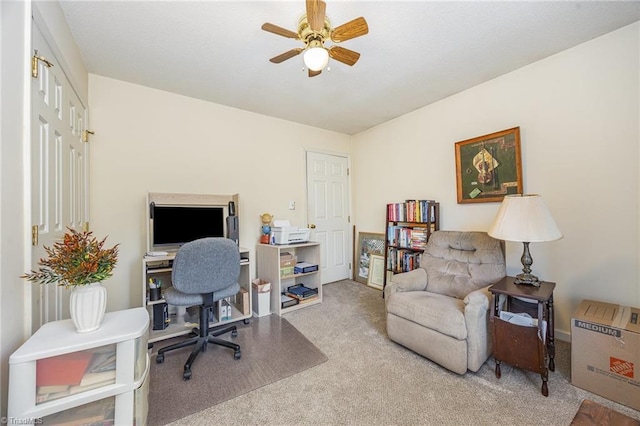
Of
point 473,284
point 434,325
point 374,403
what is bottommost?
point 374,403

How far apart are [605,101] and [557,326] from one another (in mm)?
1931

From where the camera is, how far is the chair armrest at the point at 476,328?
5.57 ft

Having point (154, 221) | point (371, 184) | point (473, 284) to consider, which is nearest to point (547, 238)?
point (473, 284)

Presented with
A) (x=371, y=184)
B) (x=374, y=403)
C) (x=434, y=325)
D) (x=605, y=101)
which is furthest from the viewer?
(x=371, y=184)

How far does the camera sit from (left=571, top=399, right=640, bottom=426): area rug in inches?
36.4

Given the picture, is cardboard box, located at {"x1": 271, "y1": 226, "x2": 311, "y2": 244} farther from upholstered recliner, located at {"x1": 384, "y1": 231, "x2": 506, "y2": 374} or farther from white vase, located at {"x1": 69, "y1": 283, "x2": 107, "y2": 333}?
white vase, located at {"x1": 69, "y1": 283, "x2": 107, "y2": 333}

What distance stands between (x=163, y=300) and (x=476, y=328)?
2.60 meters

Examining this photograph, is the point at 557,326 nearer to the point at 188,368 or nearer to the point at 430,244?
the point at 430,244

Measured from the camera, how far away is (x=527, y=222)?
1739 mm

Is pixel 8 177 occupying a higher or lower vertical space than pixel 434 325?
higher

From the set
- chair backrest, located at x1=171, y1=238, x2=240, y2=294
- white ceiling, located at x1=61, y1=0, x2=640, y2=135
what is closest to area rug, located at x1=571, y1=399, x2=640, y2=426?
chair backrest, located at x1=171, y1=238, x2=240, y2=294

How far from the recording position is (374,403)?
5.01 feet

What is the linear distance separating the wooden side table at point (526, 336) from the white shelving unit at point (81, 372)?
2.15 metres

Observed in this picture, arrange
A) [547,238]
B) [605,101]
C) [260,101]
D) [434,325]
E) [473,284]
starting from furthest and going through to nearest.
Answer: [260,101] < [473,284] < [605,101] < [434,325] < [547,238]
